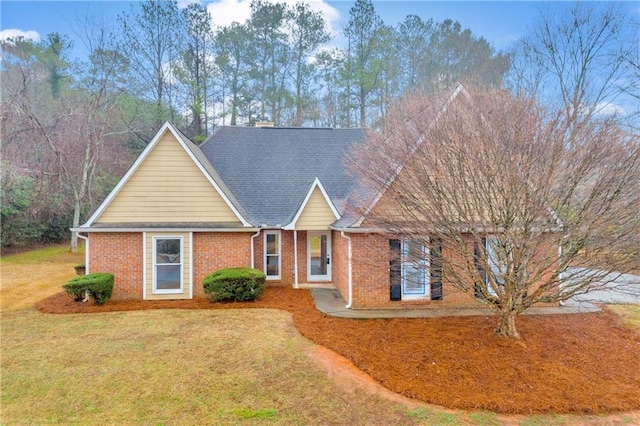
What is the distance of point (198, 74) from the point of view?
87.1 ft

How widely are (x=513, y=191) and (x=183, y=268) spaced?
9582 millimetres

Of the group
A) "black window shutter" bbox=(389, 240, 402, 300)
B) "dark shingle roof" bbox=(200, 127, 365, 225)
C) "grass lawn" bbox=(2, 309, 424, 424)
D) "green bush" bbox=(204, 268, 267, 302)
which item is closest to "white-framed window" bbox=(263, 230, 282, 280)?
"dark shingle roof" bbox=(200, 127, 365, 225)

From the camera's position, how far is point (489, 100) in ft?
22.2

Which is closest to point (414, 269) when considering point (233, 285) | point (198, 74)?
point (233, 285)

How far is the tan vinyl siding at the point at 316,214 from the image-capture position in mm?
Result: 11750

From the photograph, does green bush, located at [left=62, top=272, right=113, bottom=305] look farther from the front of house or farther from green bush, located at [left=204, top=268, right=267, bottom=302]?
green bush, located at [left=204, top=268, right=267, bottom=302]

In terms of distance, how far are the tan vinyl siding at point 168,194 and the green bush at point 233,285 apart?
6.27 ft

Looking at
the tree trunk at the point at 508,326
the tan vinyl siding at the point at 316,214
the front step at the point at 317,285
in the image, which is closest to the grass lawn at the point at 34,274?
the front step at the point at 317,285

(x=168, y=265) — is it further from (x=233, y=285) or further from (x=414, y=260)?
(x=414, y=260)

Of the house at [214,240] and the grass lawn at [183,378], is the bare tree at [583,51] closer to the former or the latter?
the house at [214,240]

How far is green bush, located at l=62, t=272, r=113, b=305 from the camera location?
976cm

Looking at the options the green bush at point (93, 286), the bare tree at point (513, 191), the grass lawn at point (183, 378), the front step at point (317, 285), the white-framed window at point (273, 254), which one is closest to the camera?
the grass lawn at point (183, 378)

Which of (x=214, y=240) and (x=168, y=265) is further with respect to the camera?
(x=214, y=240)

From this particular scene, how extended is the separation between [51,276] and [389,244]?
48.3ft
